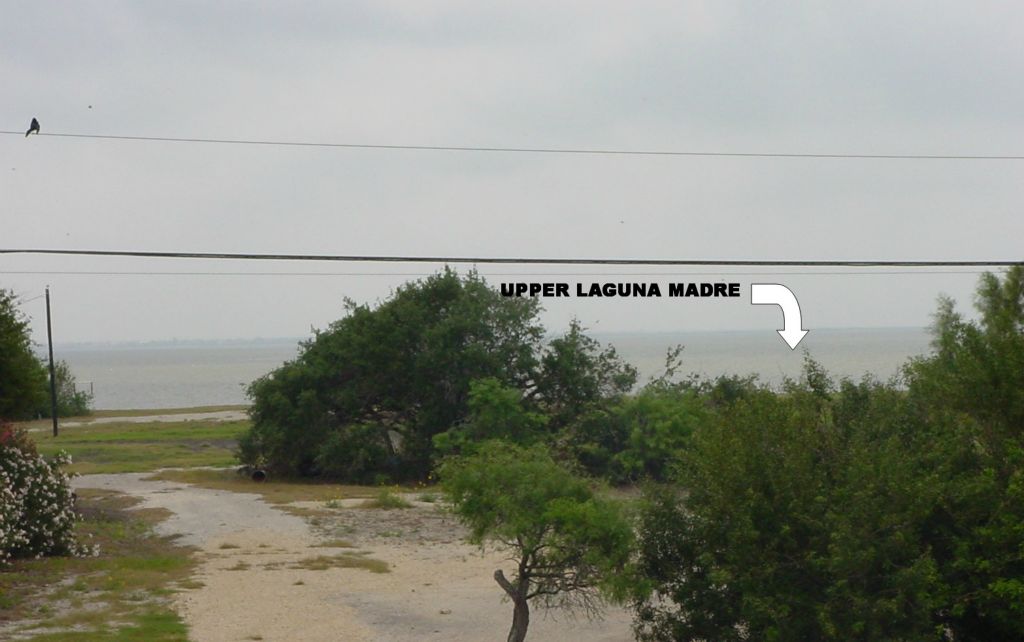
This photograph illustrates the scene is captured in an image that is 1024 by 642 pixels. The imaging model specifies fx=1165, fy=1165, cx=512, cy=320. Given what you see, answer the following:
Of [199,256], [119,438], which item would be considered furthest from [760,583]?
[119,438]

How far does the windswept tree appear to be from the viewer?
52.9ft

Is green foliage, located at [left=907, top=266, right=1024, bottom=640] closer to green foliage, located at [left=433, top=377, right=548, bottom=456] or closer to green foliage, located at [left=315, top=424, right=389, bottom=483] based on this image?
green foliage, located at [left=433, top=377, right=548, bottom=456]

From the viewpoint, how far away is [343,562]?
2514 cm

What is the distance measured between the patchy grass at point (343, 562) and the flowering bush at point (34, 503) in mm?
5280

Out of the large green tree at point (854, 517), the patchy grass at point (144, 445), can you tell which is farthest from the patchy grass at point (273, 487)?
the large green tree at point (854, 517)

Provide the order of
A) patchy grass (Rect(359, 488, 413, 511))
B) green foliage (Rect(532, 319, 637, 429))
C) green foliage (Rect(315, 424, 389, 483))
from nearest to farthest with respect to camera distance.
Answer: patchy grass (Rect(359, 488, 413, 511)) → green foliage (Rect(315, 424, 389, 483)) → green foliage (Rect(532, 319, 637, 429))

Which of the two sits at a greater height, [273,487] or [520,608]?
[520,608]

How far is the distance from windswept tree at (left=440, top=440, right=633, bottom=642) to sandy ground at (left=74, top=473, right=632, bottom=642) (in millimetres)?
2181

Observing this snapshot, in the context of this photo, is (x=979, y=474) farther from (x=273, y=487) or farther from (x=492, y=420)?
(x=273, y=487)

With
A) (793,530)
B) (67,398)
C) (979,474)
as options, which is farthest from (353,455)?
(67,398)

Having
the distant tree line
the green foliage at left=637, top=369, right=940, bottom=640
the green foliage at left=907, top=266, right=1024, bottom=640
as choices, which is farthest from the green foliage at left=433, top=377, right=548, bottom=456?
the green foliage at left=907, top=266, right=1024, bottom=640

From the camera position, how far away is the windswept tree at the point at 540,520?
16.1 meters

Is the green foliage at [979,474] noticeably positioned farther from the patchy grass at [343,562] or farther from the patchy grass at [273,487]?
→ the patchy grass at [273,487]

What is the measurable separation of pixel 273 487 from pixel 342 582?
56.6 ft
